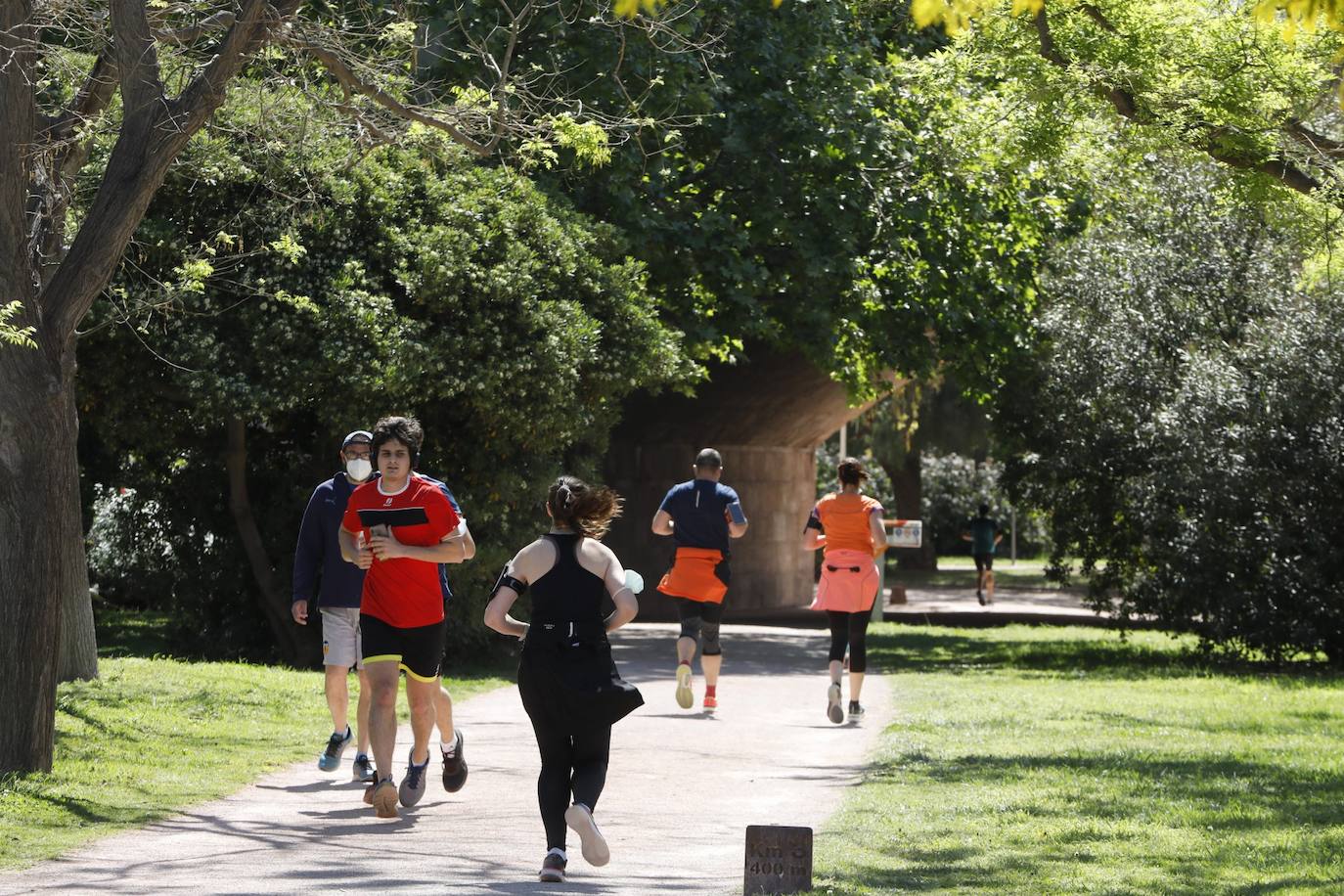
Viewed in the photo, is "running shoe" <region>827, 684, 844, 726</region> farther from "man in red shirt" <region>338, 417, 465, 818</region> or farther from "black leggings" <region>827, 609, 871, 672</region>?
"man in red shirt" <region>338, 417, 465, 818</region>

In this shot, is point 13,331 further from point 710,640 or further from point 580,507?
point 710,640

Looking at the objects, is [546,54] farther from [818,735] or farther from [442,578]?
[442,578]

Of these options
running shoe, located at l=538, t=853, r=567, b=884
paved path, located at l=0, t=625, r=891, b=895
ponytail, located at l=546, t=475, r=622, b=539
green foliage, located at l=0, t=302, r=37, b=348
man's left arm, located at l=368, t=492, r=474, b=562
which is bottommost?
paved path, located at l=0, t=625, r=891, b=895

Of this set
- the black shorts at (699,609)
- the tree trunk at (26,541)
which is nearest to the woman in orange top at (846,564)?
the black shorts at (699,609)

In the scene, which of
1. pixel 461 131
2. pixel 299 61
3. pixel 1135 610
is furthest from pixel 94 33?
pixel 1135 610

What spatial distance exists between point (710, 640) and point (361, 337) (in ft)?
13.2

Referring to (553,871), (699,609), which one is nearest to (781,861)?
(553,871)

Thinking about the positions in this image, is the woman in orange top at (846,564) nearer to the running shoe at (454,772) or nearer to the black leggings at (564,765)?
the running shoe at (454,772)

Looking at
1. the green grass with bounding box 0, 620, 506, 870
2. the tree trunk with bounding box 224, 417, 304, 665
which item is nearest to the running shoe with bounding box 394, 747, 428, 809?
the green grass with bounding box 0, 620, 506, 870

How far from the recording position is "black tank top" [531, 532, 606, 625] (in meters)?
7.38

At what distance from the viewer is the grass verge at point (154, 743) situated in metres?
8.63

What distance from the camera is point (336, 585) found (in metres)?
10.1

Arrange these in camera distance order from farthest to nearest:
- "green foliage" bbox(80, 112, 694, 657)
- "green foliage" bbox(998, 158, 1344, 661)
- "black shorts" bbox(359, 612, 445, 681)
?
"green foliage" bbox(998, 158, 1344, 661) → "green foliage" bbox(80, 112, 694, 657) → "black shorts" bbox(359, 612, 445, 681)

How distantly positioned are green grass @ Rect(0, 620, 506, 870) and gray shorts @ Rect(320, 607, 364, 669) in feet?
2.89
